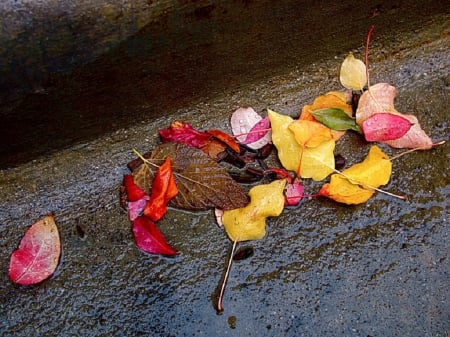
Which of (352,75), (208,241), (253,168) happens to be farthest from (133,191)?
(352,75)

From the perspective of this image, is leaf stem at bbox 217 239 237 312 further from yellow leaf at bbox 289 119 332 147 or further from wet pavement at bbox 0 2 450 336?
yellow leaf at bbox 289 119 332 147

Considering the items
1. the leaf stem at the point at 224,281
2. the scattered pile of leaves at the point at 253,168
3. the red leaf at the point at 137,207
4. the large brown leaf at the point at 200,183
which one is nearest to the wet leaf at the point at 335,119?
the scattered pile of leaves at the point at 253,168

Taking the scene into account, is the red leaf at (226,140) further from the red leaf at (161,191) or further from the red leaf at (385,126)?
the red leaf at (385,126)

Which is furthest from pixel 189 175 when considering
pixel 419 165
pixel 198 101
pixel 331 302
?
pixel 419 165

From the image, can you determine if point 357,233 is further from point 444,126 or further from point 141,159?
point 141,159

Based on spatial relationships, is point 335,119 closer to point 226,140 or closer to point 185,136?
point 226,140

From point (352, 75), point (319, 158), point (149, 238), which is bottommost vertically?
point (149, 238)
